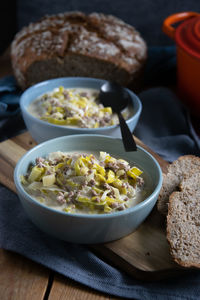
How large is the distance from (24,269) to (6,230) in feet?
0.88

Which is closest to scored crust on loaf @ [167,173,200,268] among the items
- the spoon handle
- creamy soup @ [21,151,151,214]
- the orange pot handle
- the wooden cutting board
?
the wooden cutting board

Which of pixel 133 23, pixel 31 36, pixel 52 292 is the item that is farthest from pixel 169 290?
pixel 133 23

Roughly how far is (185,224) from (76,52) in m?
1.87

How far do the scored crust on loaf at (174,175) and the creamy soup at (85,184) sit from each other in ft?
0.45

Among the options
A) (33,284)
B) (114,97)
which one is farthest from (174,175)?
(33,284)

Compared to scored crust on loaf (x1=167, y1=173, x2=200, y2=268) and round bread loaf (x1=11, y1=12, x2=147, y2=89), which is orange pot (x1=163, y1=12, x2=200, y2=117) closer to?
round bread loaf (x1=11, y1=12, x2=147, y2=89)

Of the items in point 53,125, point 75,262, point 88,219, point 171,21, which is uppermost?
point 171,21

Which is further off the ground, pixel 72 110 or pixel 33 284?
pixel 72 110

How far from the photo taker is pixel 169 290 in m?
1.72

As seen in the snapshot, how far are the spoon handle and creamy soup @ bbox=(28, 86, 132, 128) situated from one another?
125 millimetres

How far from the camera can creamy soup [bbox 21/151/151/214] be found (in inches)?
71.4

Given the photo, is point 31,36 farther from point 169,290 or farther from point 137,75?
point 169,290

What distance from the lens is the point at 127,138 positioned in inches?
91.8

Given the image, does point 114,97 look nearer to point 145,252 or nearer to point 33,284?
point 145,252
